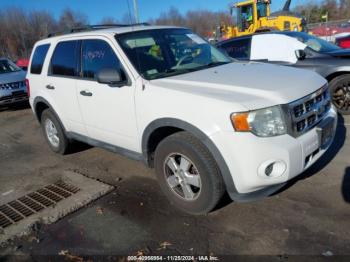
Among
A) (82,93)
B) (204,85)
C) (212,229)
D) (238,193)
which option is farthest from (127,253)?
(82,93)

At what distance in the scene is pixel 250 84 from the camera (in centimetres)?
324

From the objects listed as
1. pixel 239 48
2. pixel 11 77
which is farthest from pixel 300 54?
pixel 11 77

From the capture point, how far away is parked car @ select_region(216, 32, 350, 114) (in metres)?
6.17

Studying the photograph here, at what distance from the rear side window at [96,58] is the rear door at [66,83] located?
19 centimetres

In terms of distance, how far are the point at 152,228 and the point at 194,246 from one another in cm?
52

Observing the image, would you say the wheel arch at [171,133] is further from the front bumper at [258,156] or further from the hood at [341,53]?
the hood at [341,53]

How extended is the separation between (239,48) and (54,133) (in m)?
4.40

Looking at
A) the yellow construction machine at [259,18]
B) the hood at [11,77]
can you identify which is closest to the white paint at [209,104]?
the hood at [11,77]

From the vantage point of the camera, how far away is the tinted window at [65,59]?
4.64 meters

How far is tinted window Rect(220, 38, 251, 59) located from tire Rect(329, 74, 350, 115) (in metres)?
1.97

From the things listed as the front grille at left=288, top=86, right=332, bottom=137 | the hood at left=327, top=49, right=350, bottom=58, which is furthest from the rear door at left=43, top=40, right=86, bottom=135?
the hood at left=327, top=49, right=350, bottom=58

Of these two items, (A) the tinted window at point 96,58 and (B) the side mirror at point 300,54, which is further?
(B) the side mirror at point 300,54

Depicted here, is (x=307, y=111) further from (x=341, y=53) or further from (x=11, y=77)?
(x=11, y=77)

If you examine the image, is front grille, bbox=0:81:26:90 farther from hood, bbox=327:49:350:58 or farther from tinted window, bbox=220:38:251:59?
hood, bbox=327:49:350:58
